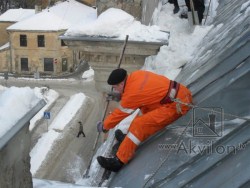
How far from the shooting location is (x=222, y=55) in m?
5.87

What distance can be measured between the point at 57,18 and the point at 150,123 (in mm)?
30927

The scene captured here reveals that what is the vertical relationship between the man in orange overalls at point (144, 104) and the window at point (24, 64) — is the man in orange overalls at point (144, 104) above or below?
above

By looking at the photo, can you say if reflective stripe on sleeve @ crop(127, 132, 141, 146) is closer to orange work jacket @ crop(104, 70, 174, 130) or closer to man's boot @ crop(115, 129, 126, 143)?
orange work jacket @ crop(104, 70, 174, 130)

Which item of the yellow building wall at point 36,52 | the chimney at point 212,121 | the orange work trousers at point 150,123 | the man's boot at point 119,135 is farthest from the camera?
the yellow building wall at point 36,52

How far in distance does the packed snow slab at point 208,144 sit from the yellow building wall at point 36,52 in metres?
30.3

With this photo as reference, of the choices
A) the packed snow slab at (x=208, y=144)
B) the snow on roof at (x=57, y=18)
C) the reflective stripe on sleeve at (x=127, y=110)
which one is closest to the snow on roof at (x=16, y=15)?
the snow on roof at (x=57, y=18)

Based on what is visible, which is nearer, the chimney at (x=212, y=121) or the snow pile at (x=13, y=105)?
the snow pile at (x=13, y=105)

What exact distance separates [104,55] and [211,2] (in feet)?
20.6

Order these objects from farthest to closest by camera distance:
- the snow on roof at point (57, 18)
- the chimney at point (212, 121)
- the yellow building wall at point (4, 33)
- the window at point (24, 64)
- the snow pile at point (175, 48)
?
the yellow building wall at point (4, 33)
the window at point (24, 64)
the snow on roof at point (57, 18)
the snow pile at point (175, 48)
the chimney at point (212, 121)

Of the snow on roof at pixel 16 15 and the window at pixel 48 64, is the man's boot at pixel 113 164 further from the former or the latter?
the snow on roof at pixel 16 15

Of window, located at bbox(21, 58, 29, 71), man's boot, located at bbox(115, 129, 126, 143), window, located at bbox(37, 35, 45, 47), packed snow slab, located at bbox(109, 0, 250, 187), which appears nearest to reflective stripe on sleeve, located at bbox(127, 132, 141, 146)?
packed snow slab, located at bbox(109, 0, 250, 187)

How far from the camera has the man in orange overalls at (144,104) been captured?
4992 mm

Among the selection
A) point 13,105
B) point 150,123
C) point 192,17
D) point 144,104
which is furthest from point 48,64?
point 13,105

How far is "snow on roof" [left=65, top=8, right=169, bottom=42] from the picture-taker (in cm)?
871
